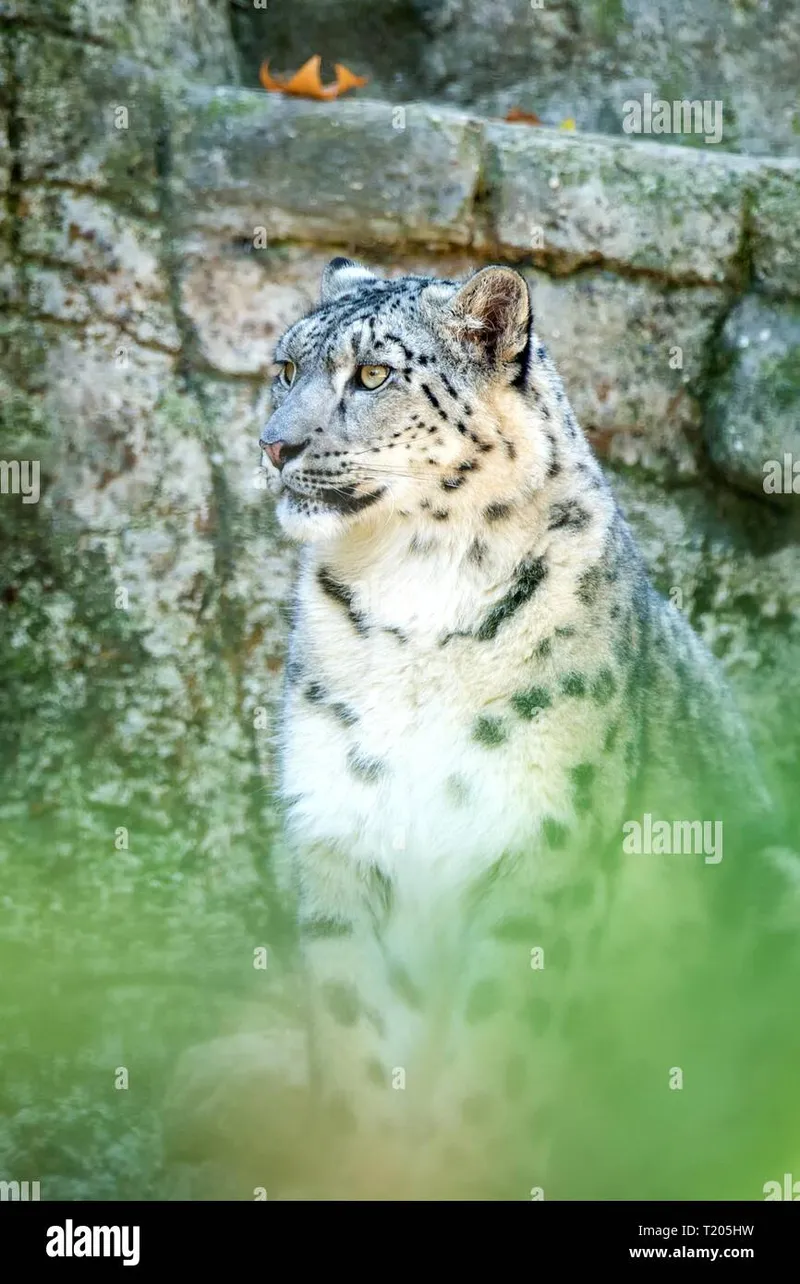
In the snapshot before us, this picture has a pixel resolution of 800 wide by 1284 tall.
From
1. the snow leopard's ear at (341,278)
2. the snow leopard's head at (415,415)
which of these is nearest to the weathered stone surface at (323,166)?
the snow leopard's ear at (341,278)

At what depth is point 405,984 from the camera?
3514 millimetres

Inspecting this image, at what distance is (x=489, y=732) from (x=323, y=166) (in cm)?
A: 243

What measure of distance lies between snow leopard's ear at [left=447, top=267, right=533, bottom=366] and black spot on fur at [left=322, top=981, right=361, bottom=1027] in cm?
147

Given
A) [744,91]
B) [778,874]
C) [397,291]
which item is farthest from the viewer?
[744,91]

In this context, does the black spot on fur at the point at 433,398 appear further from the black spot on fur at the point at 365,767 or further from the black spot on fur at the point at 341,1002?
the black spot on fur at the point at 341,1002

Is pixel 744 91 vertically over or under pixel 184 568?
over

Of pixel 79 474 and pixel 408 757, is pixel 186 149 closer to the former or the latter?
pixel 79 474

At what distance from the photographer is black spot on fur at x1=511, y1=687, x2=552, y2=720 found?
325 cm

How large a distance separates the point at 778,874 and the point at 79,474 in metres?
2.67

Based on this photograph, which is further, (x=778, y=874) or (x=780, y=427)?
(x=780, y=427)

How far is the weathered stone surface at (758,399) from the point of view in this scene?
5148 millimetres

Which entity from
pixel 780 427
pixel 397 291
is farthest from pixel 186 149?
pixel 780 427

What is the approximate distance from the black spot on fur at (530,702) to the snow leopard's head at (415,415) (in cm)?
42

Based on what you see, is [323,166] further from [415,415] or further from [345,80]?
[415,415]
